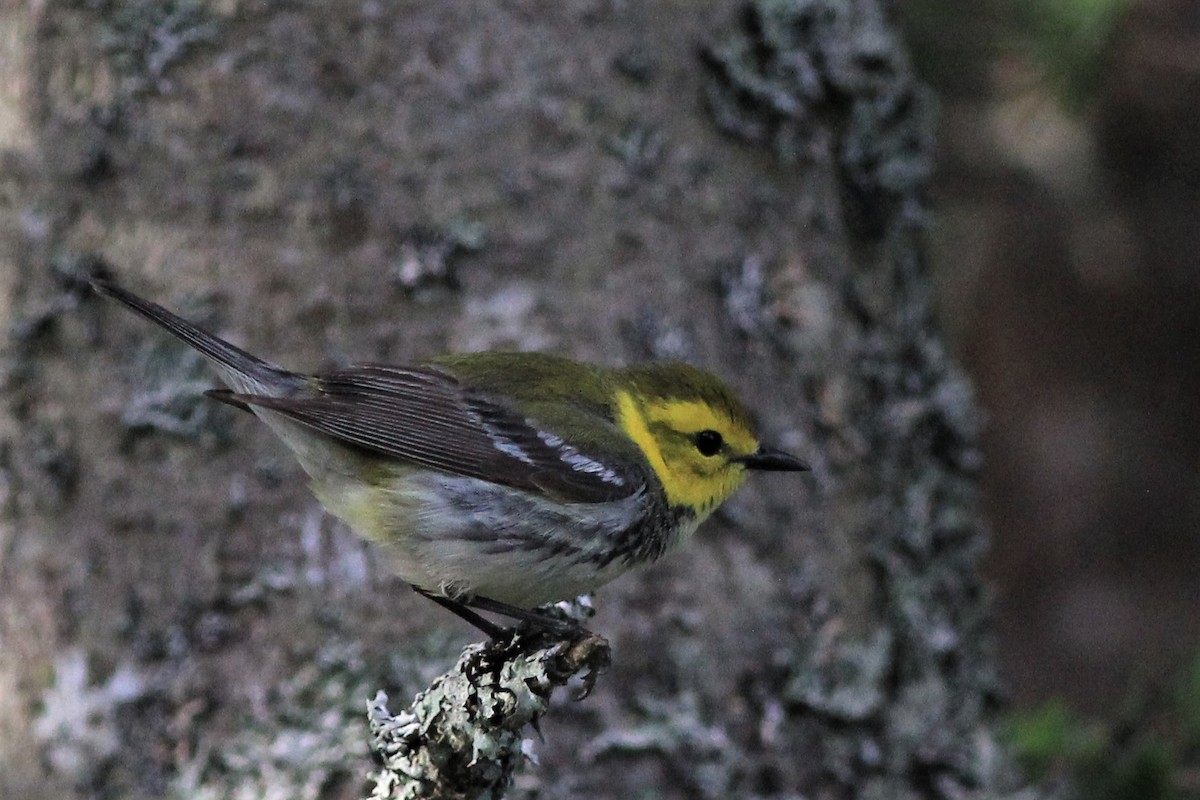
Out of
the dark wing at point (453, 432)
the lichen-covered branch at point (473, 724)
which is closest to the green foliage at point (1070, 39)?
the dark wing at point (453, 432)

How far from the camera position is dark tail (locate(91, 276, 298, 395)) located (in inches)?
106

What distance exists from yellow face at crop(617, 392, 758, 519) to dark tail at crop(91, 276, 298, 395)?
0.79m

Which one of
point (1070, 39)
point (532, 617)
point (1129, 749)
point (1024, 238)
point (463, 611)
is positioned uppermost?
point (1070, 39)

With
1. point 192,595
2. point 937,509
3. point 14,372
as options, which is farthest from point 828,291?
point 14,372

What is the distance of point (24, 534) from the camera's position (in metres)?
3.09

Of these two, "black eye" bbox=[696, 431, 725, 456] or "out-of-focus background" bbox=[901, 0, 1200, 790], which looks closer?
"black eye" bbox=[696, 431, 725, 456]

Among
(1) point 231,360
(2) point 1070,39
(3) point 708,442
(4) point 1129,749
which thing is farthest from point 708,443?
(2) point 1070,39

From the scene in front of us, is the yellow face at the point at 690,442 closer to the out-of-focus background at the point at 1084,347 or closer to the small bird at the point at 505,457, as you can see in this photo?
the small bird at the point at 505,457

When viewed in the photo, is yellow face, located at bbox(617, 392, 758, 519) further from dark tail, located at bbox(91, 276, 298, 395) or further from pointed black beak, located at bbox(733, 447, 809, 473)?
dark tail, located at bbox(91, 276, 298, 395)

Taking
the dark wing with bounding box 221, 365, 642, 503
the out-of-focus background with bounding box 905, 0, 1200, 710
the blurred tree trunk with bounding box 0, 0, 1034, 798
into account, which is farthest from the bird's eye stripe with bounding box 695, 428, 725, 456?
the out-of-focus background with bounding box 905, 0, 1200, 710

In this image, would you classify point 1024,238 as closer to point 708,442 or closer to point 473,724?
point 708,442

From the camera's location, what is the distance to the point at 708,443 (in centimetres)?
307

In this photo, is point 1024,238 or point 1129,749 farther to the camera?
point 1024,238

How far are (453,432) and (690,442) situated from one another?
22.3 inches
